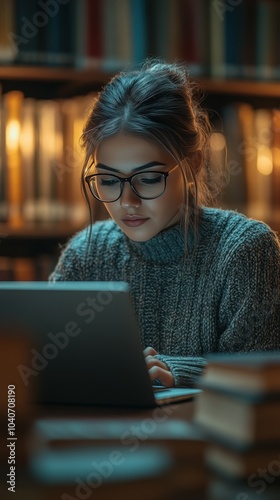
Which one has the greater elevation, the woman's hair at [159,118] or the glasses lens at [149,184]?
the woman's hair at [159,118]

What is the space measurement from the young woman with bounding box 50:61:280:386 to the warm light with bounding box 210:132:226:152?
0.72m

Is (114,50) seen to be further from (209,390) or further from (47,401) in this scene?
(209,390)

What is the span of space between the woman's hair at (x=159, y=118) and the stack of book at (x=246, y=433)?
0.77 meters

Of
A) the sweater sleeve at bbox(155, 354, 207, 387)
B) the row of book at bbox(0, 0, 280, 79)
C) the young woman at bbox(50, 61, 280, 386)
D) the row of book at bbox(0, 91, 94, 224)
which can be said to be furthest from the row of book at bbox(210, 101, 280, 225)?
the sweater sleeve at bbox(155, 354, 207, 387)

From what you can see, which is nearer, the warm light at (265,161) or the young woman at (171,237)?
the young woman at (171,237)

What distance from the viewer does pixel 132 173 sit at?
1414mm

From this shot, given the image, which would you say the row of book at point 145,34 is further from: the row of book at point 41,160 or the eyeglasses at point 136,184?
the eyeglasses at point 136,184

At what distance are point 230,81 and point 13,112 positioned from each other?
2.18 feet

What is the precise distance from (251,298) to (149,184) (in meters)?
0.28

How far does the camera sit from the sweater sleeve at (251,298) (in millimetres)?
1447

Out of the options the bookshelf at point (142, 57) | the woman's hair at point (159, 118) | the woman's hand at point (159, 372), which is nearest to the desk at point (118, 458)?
the woman's hand at point (159, 372)

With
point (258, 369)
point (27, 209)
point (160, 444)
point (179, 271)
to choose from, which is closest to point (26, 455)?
point (160, 444)

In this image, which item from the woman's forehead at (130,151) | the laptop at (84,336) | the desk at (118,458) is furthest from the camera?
the woman's forehead at (130,151)

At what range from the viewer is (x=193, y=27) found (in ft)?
7.93
